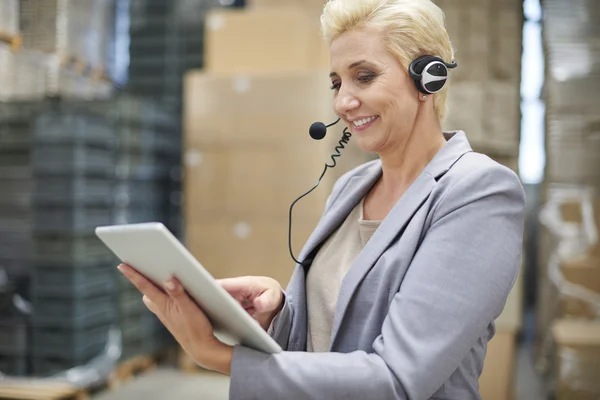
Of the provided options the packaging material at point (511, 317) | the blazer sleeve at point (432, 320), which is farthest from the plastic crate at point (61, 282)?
the blazer sleeve at point (432, 320)

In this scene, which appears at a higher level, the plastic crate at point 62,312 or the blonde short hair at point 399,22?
the blonde short hair at point 399,22

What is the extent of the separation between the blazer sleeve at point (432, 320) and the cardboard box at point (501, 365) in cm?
201

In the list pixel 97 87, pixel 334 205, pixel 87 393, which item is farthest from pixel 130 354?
A: pixel 334 205

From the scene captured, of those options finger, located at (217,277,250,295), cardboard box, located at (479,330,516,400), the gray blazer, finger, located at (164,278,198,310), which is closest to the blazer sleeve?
the gray blazer

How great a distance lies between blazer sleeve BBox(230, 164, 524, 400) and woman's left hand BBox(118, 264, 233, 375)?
0.04m

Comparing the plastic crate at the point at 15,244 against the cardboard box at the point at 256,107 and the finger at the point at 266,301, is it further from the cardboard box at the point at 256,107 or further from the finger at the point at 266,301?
the finger at the point at 266,301

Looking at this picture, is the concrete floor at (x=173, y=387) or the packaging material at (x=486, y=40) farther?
the concrete floor at (x=173, y=387)

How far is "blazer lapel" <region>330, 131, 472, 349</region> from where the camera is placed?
1.08m

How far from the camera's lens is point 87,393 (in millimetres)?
3678

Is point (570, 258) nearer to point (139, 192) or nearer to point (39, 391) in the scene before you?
point (139, 192)

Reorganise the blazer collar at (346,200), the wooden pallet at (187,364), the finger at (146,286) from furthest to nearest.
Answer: the wooden pallet at (187,364)
the blazer collar at (346,200)
the finger at (146,286)

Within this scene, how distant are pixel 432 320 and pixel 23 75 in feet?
12.3

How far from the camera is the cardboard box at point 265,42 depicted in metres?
4.00

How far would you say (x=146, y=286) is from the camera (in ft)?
3.27
